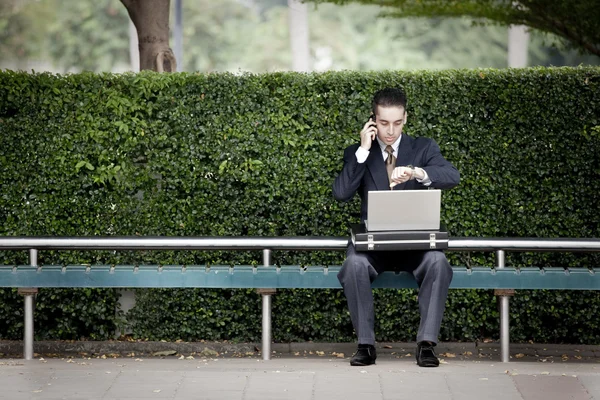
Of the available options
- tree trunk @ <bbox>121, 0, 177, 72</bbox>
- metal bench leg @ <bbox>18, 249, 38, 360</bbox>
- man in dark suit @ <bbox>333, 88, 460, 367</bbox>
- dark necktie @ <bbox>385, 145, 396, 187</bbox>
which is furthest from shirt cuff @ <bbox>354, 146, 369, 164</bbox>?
tree trunk @ <bbox>121, 0, 177, 72</bbox>

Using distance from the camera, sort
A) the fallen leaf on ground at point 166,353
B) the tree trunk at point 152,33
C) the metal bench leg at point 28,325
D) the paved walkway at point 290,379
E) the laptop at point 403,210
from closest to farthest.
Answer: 1. the paved walkway at point 290,379
2. the laptop at point 403,210
3. the metal bench leg at point 28,325
4. the fallen leaf on ground at point 166,353
5. the tree trunk at point 152,33

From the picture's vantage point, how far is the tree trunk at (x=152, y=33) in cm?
959

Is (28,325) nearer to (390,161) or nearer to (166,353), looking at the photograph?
(166,353)

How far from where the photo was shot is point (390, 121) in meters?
6.66

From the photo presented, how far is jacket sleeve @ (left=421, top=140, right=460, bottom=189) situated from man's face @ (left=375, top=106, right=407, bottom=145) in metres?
0.27

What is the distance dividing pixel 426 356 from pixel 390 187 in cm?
114

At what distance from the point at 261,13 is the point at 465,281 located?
2892cm

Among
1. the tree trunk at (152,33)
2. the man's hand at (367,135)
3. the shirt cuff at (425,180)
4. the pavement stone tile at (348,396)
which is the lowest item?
the pavement stone tile at (348,396)

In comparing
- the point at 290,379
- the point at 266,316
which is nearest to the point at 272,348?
the point at 266,316

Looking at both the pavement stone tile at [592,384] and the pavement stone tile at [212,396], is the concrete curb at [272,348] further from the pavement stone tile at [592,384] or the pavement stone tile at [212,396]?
the pavement stone tile at [212,396]

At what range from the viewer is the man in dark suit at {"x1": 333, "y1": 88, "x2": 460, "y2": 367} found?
251 inches

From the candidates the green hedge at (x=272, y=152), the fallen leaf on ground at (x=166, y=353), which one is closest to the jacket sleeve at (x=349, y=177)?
the green hedge at (x=272, y=152)

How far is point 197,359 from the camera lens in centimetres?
704

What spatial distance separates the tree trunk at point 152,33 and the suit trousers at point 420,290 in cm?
384
